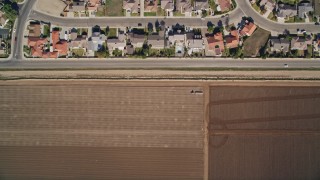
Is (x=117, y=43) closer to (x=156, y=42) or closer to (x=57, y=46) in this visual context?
(x=156, y=42)

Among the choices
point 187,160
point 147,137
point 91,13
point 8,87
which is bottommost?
point 187,160

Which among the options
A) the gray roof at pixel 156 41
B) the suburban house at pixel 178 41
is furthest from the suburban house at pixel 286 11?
the gray roof at pixel 156 41

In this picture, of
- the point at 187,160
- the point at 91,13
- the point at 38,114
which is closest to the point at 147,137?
the point at 187,160

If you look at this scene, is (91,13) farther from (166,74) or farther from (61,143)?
(61,143)

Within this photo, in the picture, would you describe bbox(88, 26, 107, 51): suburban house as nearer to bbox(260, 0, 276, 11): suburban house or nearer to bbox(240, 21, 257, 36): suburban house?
bbox(240, 21, 257, 36): suburban house

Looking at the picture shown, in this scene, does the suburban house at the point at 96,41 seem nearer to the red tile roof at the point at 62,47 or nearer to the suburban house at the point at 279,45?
the red tile roof at the point at 62,47

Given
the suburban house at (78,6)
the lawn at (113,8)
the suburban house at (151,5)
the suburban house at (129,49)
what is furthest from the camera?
the lawn at (113,8)

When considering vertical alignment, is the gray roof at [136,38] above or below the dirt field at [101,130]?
above
